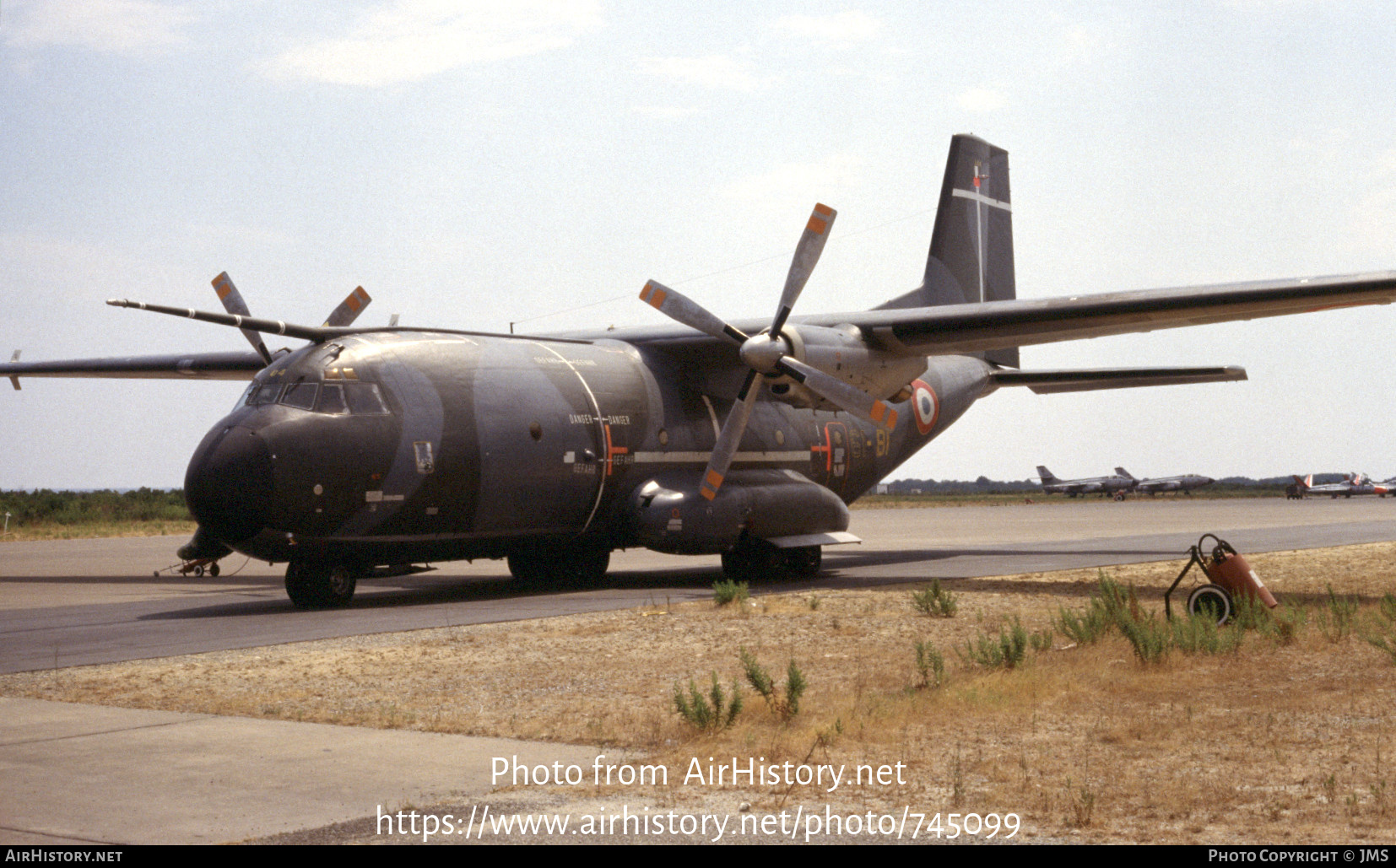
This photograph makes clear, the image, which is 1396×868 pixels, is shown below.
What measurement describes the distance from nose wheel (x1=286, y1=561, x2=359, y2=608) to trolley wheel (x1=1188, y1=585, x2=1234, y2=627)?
11.4 m

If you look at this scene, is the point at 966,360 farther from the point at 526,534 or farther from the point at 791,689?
the point at 791,689

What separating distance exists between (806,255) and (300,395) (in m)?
8.48

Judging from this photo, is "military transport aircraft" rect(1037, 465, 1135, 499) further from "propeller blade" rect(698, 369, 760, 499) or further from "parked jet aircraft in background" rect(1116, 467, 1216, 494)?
"propeller blade" rect(698, 369, 760, 499)

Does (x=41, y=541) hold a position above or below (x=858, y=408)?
below

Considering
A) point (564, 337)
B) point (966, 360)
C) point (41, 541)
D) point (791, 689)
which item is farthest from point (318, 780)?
point (41, 541)

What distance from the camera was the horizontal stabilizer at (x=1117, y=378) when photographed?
26.5m

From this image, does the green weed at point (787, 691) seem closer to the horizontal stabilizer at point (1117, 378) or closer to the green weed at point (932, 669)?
the green weed at point (932, 669)

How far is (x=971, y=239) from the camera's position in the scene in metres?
30.4

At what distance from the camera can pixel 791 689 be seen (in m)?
9.66

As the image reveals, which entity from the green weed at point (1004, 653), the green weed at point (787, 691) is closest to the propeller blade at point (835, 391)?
Answer: the green weed at point (1004, 653)

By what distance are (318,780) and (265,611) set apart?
11581 millimetres

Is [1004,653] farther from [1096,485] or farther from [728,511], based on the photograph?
[1096,485]

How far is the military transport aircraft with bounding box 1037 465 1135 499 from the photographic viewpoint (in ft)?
324

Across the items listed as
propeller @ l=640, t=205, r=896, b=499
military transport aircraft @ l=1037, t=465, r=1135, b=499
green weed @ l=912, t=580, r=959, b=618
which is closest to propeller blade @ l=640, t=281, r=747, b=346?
propeller @ l=640, t=205, r=896, b=499
